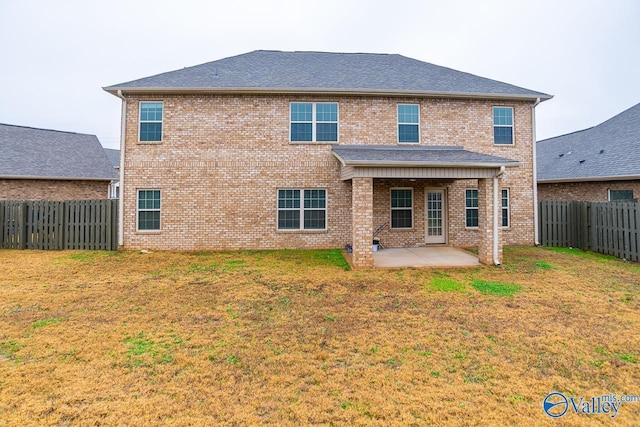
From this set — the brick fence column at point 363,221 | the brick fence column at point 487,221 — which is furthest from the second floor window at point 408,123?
the brick fence column at point 363,221

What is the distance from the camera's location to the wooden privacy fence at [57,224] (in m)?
11.5

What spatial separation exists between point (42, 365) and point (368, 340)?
419cm

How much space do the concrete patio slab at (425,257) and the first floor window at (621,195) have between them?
8385mm

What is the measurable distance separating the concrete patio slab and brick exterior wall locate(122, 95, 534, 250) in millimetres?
940

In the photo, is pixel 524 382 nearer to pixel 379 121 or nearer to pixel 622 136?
pixel 379 121

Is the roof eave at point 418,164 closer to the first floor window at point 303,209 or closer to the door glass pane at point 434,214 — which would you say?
the first floor window at point 303,209

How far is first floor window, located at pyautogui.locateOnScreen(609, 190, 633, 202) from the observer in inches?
515

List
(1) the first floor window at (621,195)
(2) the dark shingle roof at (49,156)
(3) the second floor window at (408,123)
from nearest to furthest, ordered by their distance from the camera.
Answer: (3) the second floor window at (408,123), (1) the first floor window at (621,195), (2) the dark shingle roof at (49,156)

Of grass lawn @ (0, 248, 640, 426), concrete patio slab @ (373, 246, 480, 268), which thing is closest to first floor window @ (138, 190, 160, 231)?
grass lawn @ (0, 248, 640, 426)

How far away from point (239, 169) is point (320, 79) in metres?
4.91

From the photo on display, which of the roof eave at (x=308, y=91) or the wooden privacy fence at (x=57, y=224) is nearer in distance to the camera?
the roof eave at (x=308, y=91)

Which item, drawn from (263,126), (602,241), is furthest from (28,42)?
(602,241)

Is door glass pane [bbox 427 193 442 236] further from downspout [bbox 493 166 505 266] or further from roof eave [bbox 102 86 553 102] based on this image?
roof eave [bbox 102 86 553 102]

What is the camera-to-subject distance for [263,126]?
11.8m
